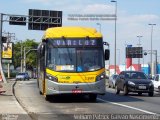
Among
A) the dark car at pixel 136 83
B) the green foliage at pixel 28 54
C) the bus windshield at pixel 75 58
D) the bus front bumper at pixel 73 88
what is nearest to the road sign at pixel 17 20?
the dark car at pixel 136 83

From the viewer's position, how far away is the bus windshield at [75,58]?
2302 cm

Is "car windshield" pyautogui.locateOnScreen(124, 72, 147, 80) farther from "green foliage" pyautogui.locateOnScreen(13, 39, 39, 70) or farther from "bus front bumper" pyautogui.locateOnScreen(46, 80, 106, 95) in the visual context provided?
"green foliage" pyautogui.locateOnScreen(13, 39, 39, 70)

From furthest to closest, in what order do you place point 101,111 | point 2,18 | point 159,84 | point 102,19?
point 102,19 < point 2,18 < point 159,84 < point 101,111

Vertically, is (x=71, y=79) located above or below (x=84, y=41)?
below

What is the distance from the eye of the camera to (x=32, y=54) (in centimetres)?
13562

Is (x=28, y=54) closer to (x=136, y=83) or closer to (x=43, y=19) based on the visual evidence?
(x=43, y=19)

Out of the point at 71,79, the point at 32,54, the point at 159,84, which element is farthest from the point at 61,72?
the point at 32,54

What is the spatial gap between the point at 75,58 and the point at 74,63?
0.78 ft

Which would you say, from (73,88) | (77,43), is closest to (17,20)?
(77,43)

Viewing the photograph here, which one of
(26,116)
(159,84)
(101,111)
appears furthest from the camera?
(159,84)

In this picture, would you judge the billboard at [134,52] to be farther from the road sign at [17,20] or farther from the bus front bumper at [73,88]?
the bus front bumper at [73,88]

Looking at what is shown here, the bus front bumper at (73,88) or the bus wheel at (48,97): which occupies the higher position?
the bus front bumper at (73,88)

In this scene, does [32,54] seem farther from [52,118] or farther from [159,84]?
[52,118]

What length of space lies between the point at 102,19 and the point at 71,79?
155 feet
